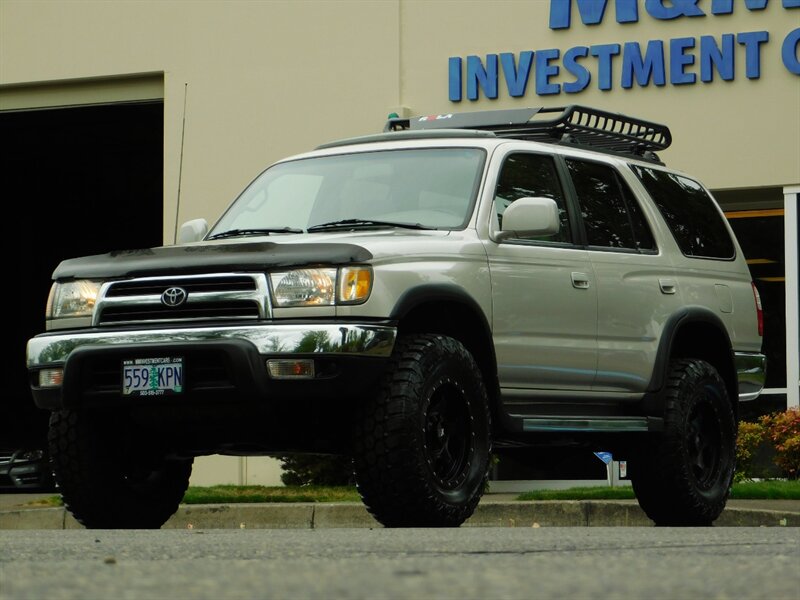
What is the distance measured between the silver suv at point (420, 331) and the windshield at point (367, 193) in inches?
0.6

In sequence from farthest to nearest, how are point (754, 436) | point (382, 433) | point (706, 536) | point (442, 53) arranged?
point (442, 53), point (754, 436), point (382, 433), point (706, 536)

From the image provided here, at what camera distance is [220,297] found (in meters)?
7.28

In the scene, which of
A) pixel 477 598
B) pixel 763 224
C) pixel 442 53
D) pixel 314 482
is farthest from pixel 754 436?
pixel 477 598

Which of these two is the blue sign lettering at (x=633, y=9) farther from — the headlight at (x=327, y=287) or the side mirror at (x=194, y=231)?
the headlight at (x=327, y=287)

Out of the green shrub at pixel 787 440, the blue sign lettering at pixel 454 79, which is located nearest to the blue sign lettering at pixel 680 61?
the blue sign lettering at pixel 454 79

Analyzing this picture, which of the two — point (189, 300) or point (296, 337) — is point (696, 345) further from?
point (189, 300)

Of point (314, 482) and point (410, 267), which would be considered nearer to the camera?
point (410, 267)

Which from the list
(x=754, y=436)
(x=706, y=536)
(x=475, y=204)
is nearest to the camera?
(x=706, y=536)

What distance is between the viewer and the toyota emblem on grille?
738 cm

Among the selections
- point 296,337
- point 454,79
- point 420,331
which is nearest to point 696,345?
point 420,331

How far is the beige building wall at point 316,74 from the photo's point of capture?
656 inches

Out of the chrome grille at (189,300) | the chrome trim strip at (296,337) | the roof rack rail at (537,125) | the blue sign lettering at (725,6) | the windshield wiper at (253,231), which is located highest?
the blue sign lettering at (725,6)

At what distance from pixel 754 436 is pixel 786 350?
201cm

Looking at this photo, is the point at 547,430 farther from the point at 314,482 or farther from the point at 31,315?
the point at 31,315
